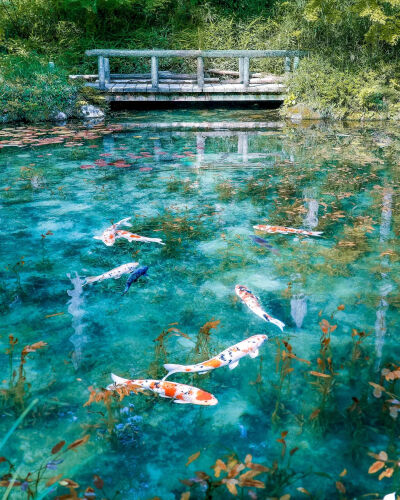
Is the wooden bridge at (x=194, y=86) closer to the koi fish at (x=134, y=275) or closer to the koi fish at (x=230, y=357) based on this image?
the koi fish at (x=134, y=275)

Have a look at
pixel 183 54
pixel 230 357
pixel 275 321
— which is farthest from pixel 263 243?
pixel 183 54

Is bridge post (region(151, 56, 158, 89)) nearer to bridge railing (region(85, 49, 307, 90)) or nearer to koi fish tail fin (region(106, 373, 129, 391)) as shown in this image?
bridge railing (region(85, 49, 307, 90))

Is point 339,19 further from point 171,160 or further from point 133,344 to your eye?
point 133,344

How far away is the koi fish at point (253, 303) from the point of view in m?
3.16

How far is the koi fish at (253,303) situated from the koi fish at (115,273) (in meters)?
0.94

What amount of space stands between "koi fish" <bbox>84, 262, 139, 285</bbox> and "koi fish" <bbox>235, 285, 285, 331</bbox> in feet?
3.08

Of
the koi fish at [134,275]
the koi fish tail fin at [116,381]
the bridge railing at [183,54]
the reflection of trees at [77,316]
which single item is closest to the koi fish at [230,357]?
the koi fish tail fin at [116,381]

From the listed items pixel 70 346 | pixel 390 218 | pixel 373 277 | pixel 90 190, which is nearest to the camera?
pixel 70 346

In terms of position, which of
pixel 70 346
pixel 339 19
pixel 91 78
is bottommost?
pixel 70 346

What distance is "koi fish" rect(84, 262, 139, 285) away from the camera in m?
3.90

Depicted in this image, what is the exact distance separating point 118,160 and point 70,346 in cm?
533

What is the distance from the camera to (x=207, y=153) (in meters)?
8.64

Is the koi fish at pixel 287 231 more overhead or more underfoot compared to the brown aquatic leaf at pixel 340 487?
more overhead

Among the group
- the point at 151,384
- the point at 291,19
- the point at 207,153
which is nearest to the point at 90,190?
the point at 207,153
